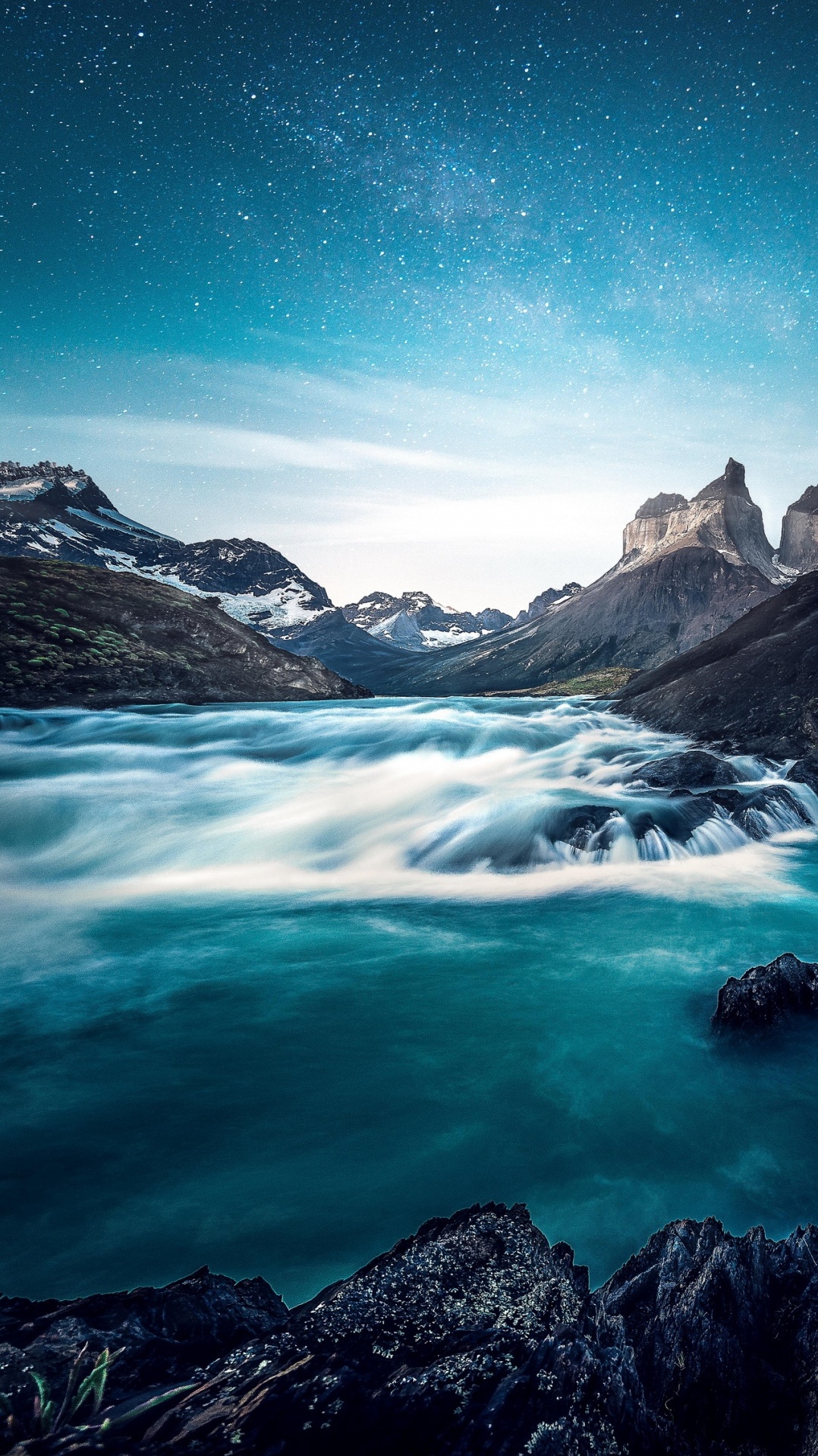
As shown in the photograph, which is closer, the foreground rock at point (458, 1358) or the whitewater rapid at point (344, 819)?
the foreground rock at point (458, 1358)

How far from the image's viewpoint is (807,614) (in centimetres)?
2447

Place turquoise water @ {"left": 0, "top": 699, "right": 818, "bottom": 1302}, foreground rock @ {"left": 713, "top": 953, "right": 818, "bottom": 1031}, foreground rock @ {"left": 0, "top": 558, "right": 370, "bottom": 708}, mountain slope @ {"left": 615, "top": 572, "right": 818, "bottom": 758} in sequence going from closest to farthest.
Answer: turquoise water @ {"left": 0, "top": 699, "right": 818, "bottom": 1302} < foreground rock @ {"left": 713, "top": 953, "right": 818, "bottom": 1031} < mountain slope @ {"left": 615, "top": 572, "right": 818, "bottom": 758} < foreground rock @ {"left": 0, "top": 558, "right": 370, "bottom": 708}

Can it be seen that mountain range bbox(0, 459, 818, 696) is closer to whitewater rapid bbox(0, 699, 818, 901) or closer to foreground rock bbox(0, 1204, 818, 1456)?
whitewater rapid bbox(0, 699, 818, 901)

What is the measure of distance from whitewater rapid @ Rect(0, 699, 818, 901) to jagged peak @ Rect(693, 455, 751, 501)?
618 ft

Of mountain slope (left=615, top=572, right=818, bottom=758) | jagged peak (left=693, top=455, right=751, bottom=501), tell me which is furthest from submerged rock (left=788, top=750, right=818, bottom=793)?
jagged peak (left=693, top=455, right=751, bottom=501)

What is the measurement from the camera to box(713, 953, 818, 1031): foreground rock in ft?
23.1

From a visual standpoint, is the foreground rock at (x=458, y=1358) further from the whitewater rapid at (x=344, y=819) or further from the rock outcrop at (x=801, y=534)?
the rock outcrop at (x=801, y=534)

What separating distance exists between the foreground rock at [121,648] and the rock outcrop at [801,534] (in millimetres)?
192543

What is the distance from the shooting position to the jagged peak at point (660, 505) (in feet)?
620

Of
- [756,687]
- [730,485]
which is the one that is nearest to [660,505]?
[730,485]

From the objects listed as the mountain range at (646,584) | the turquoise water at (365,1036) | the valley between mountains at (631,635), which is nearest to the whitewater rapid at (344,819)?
the turquoise water at (365,1036)

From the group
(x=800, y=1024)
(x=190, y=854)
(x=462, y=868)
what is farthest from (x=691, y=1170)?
(x=190, y=854)

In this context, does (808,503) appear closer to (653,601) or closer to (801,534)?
(801,534)

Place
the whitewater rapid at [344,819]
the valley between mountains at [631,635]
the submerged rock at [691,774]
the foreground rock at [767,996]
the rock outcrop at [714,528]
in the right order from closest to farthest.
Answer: the foreground rock at [767,996], the whitewater rapid at [344,819], the submerged rock at [691,774], the valley between mountains at [631,635], the rock outcrop at [714,528]
